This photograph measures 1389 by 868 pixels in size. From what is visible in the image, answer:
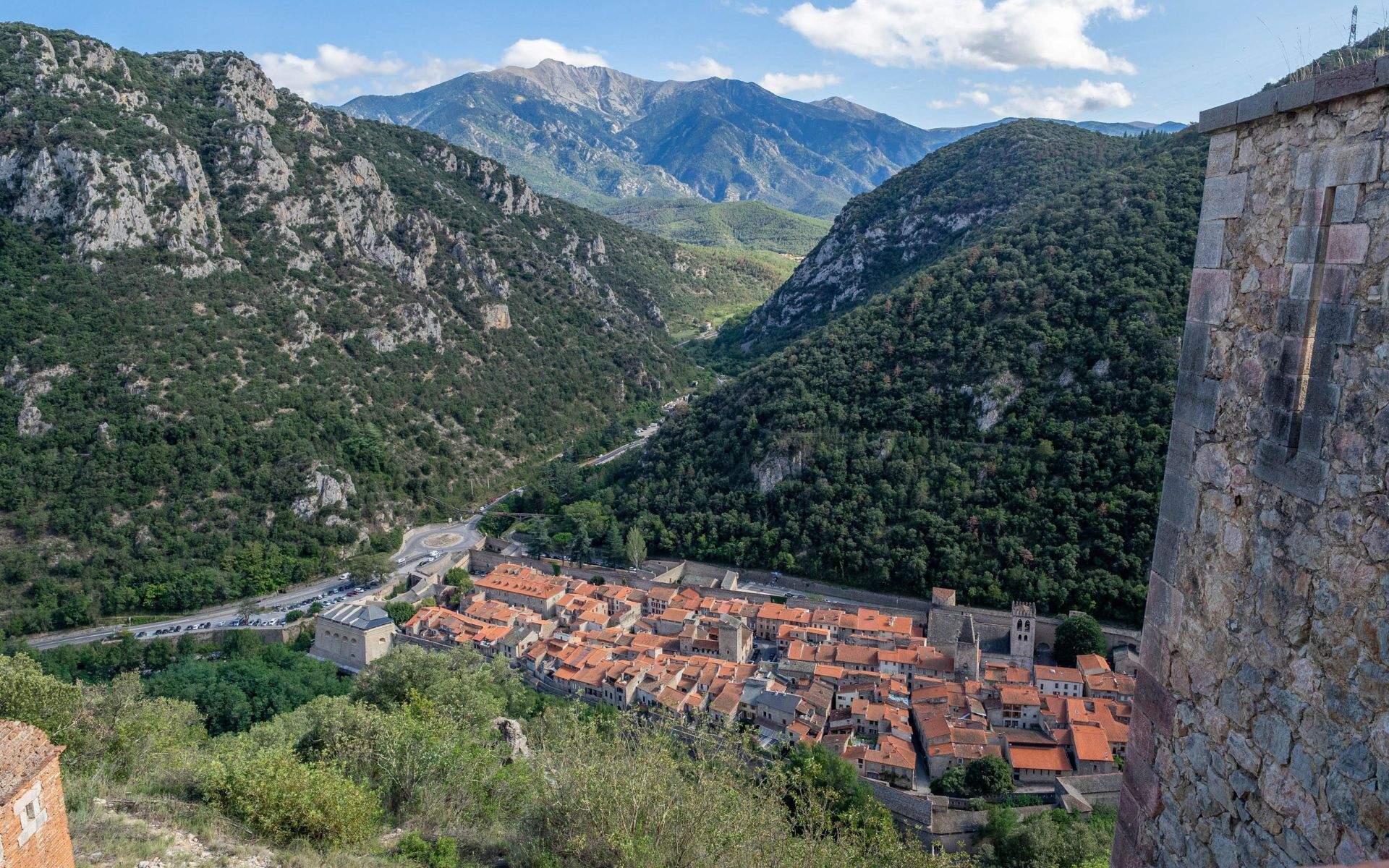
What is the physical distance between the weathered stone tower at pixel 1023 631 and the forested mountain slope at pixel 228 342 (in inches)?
1285

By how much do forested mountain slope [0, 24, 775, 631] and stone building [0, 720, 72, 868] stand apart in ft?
107

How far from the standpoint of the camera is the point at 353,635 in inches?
1205

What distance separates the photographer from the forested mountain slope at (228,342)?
3475cm

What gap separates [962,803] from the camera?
20578mm

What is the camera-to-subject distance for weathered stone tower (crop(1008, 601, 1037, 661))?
2789 cm

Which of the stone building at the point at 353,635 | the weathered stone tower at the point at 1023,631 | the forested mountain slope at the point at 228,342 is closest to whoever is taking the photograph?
the weathered stone tower at the point at 1023,631

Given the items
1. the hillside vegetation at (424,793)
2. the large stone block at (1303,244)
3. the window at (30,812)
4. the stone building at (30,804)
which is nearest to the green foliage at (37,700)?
the hillside vegetation at (424,793)

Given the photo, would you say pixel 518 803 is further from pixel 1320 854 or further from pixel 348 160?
pixel 348 160

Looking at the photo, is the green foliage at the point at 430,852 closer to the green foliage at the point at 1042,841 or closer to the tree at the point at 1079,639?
the green foliage at the point at 1042,841

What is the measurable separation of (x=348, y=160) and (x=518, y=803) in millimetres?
56952

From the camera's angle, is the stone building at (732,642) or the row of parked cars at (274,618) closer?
the stone building at (732,642)

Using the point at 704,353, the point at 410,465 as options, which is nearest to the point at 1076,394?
the point at 410,465

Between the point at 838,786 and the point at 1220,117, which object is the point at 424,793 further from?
the point at 1220,117

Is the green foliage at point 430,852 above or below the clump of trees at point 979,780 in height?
above
